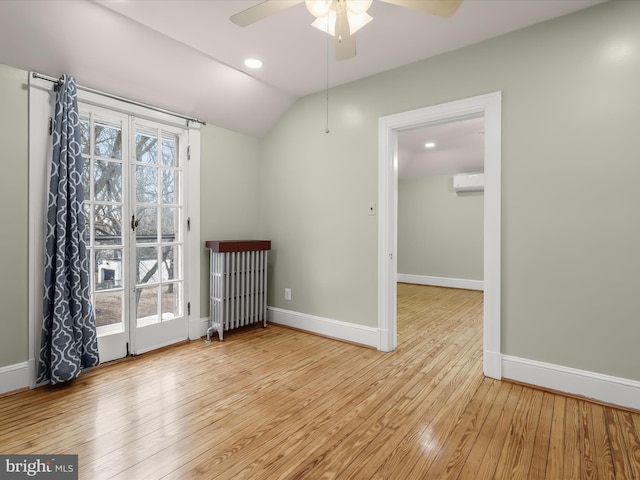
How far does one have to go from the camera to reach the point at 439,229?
668cm

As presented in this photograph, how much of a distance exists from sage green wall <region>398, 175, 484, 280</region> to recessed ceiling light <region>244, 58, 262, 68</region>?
186 inches

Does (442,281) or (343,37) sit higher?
(343,37)

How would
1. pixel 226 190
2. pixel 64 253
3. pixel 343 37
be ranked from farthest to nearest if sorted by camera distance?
pixel 226 190
pixel 64 253
pixel 343 37

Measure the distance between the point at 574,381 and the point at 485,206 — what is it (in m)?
1.34

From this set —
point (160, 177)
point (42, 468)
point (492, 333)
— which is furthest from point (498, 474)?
point (160, 177)

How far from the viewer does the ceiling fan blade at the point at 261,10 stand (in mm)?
1599

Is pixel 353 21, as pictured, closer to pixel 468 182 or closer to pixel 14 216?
pixel 14 216

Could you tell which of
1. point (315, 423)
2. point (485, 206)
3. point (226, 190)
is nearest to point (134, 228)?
point (226, 190)

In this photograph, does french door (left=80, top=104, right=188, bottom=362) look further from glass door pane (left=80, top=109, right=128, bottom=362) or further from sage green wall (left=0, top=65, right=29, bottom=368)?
sage green wall (left=0, top=65, right=29, bottom=368)

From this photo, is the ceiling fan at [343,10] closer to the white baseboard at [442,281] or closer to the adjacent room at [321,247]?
the adjacent room at [321,247]

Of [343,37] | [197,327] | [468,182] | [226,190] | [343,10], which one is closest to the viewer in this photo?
[343,10]

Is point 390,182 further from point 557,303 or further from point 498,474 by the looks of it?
point 498,474

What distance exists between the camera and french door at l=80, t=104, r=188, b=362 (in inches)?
107

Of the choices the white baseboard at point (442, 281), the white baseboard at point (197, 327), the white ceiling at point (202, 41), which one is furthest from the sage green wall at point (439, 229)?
the white baseboard at point (197, 327)
